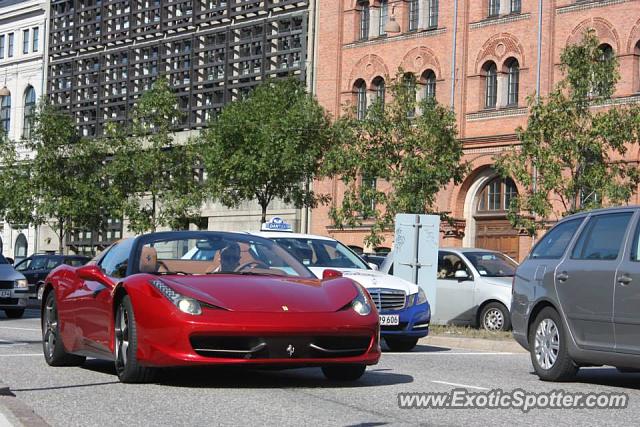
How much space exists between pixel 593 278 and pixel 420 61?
128 feet

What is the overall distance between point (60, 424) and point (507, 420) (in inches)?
117

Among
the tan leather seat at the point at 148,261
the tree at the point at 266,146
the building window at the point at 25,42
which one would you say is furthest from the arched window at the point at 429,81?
the tan leather seat at the point at 148,261

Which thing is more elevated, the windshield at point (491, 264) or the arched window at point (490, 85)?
the arched window at point (490, 85)

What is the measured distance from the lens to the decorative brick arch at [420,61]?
50656mm

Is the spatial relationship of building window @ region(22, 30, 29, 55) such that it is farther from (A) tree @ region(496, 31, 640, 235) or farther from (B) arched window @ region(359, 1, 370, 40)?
(A) tree @ region(496, 31, 640, 235)

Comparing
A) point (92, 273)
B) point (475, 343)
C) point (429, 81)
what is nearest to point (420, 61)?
point (429, 81)

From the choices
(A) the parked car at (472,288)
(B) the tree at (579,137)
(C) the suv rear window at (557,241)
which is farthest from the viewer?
(B) the tree at (579,137)

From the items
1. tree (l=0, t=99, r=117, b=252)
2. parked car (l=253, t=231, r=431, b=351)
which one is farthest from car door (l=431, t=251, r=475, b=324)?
tree (l=0, t=99, r=117, b=252)

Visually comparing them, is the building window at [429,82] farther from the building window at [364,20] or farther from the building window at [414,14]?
the building window at [364,20]

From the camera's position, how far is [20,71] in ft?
252

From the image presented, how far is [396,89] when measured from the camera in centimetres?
4072

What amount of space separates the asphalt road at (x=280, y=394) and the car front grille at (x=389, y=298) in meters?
2.82

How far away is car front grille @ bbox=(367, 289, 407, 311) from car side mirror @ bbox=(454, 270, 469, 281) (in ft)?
20.5

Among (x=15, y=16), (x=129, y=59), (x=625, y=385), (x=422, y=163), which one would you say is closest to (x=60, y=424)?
(x=625, y=385)
